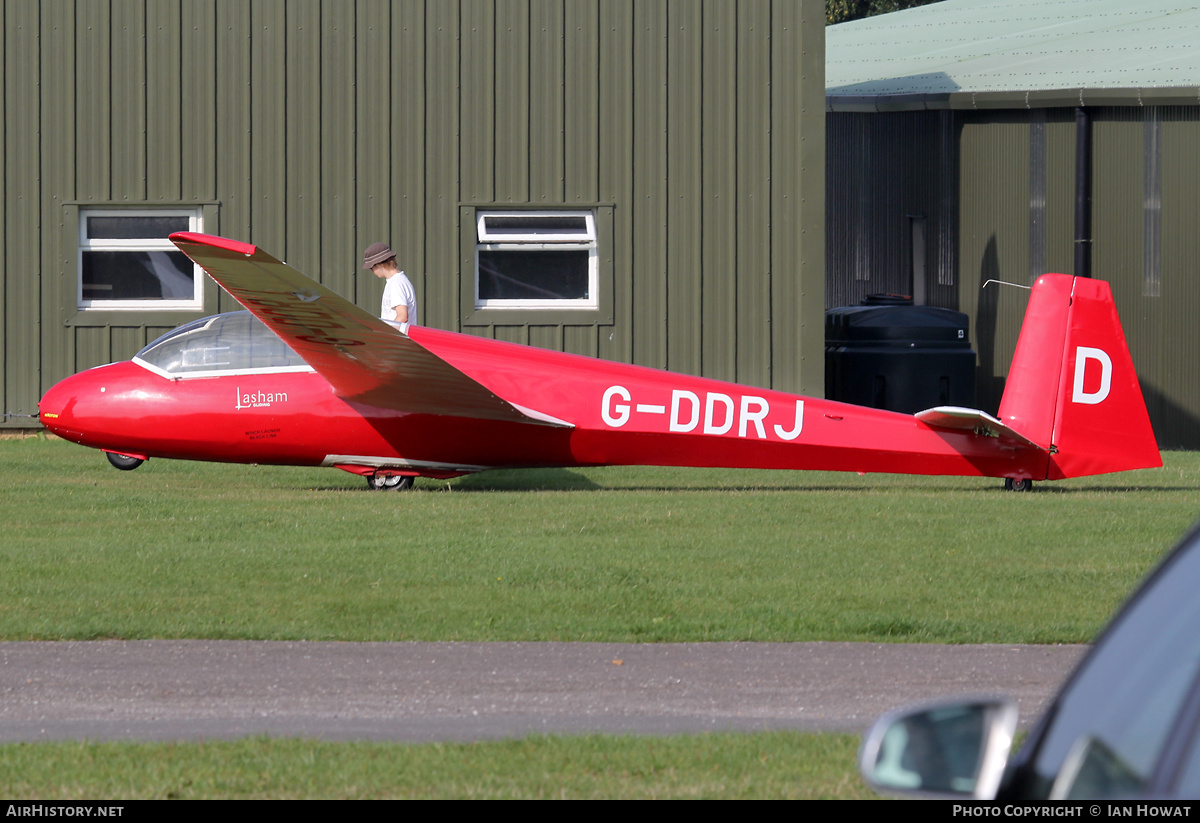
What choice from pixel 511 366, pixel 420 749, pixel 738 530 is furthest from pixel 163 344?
pixel 420 749

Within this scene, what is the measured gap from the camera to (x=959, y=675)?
6.39m

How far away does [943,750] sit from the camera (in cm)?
221

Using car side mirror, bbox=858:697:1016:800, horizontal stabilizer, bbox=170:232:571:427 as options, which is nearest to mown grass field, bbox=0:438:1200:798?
horizontal stabilizer, bbox=170:232:571:427

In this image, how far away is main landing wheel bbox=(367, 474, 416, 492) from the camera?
12703mm

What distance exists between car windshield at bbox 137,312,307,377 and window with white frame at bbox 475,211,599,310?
4759 mm

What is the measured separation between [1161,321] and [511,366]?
29.4 ft

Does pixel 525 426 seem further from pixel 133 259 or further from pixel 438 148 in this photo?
pixel 133 259

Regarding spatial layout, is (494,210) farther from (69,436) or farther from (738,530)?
(738,530)

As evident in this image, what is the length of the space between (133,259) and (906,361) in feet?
30.0

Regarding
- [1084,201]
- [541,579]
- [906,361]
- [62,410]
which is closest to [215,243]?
[62,410]

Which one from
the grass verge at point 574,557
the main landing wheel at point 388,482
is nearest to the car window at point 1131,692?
the grass verge at point 574,557

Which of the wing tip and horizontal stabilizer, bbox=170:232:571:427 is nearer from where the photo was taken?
the wing tip

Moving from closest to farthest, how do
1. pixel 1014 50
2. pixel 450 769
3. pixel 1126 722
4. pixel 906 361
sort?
1. pixel 1126 722
2. pixel 450 769
3. pixel 906 361
4. pixel 1014 50

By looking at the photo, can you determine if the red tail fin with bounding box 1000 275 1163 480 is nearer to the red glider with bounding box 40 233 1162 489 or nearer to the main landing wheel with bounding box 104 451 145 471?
the red glider with bounding box 40 233 1162 489
